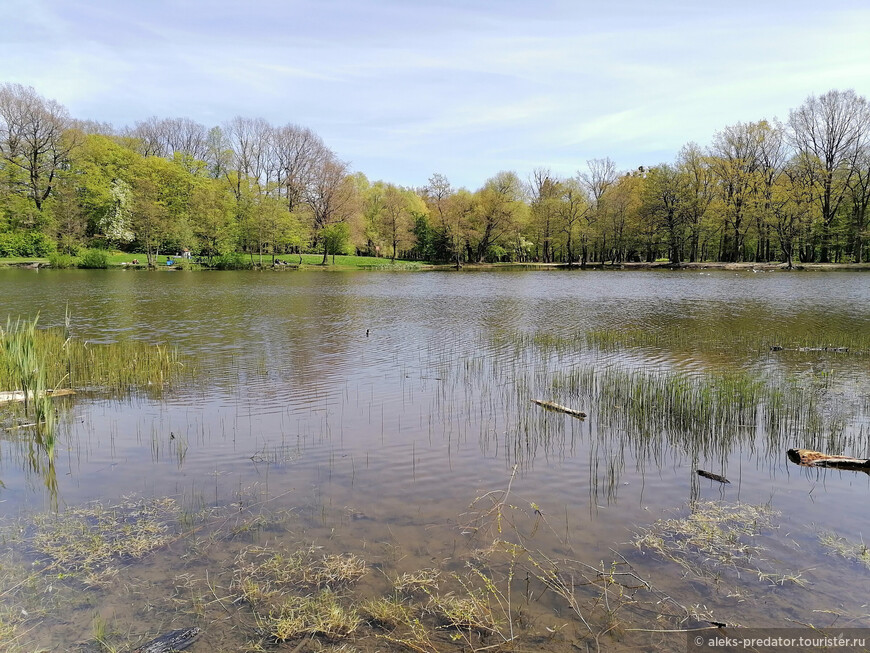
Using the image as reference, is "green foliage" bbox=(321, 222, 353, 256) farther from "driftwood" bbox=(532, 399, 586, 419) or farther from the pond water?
"driftwood" bbox=(532, 399, 586, 419)

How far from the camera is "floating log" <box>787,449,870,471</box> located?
21.7 ft

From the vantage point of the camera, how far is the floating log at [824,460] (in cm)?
662

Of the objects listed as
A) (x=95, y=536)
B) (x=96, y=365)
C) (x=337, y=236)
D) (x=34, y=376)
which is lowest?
(x=95, y=536)

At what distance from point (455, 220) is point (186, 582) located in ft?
240

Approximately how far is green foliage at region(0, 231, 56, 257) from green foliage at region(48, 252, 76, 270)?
228 centimetres

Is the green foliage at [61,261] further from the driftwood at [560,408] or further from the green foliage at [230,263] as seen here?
the driftwood at [560,408]

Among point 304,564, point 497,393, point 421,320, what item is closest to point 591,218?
point 421,320

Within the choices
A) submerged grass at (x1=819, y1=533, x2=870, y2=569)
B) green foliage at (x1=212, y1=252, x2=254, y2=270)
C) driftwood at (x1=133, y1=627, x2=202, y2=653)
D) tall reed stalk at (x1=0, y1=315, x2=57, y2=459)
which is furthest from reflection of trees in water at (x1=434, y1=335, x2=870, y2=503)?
green foliage at (x1=212, y1=252, x2=254, y2=270)

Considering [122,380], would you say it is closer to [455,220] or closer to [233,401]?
[233,401]

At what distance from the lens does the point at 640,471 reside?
22.0 ft

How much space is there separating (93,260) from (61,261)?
2.86 metres

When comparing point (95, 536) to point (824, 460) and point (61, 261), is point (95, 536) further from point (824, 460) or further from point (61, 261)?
point (61, 261)

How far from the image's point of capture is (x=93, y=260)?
A: 185ft

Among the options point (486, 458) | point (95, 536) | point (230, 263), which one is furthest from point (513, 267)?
point (95, 536)
